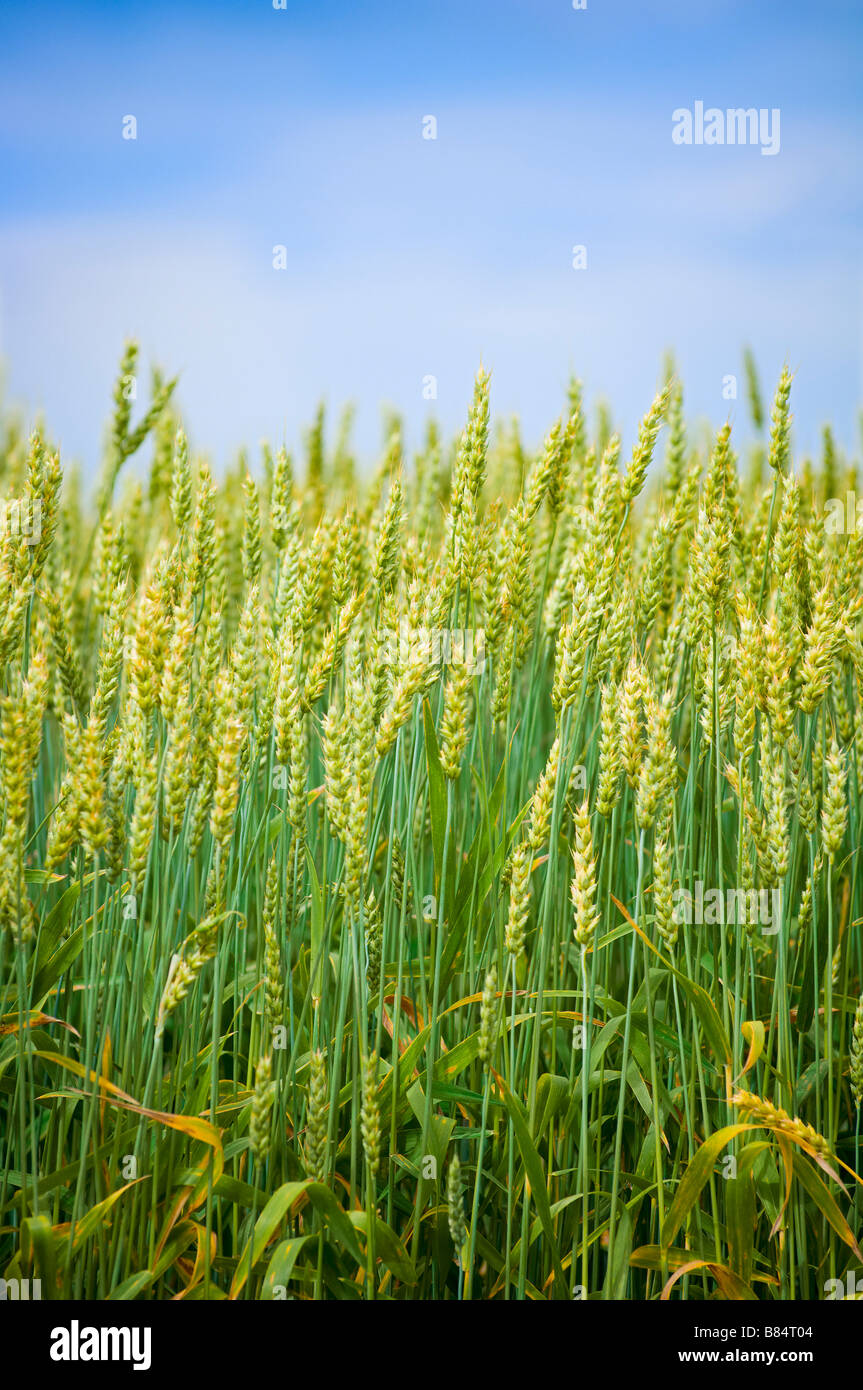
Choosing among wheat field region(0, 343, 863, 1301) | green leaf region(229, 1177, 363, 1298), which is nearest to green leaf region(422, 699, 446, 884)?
wheat field region(0, 343, 863, 1301)

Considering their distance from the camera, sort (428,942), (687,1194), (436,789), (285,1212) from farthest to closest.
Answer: (428,942) → (436,789) → (687,1194) → (285,1212)

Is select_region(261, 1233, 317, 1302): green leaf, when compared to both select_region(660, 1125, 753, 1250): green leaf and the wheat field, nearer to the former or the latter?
the wheat field

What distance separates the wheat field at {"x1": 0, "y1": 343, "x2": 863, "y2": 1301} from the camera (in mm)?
1198

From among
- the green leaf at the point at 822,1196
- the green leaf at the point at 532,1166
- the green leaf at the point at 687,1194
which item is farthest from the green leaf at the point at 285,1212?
the green leaf at the point at 822,1196

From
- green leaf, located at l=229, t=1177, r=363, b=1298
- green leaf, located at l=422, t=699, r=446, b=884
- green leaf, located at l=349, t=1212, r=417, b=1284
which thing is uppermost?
green leaf, located at l=422, t=699, r=446, b=884

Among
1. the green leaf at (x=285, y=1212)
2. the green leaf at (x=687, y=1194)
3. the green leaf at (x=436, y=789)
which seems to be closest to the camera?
the green leaf at (x=285, y=1212)

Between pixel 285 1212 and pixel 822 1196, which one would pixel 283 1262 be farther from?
pixel 822 1196

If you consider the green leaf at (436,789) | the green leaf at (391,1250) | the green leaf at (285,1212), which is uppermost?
the green leaf at (436,789)

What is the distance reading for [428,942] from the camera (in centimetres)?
159

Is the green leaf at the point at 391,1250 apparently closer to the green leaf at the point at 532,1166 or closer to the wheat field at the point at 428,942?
the wheat field at the point at 428,942

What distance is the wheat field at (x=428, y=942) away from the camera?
120cm

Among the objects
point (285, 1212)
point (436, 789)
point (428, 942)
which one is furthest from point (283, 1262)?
point (436, 789)

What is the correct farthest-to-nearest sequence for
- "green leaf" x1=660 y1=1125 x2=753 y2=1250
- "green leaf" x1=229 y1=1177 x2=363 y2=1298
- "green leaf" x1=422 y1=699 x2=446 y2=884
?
"green leaf" x1=422 y1=699 x2=446 y2=884, "green leaf" x1=660 y1=1125 x2=753 y2=1250, "green leaf" x1=229 y1=1177 x2=363 y2=1298
